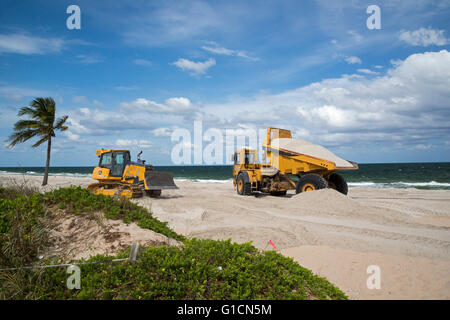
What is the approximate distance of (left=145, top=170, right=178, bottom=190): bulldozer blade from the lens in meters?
13.1

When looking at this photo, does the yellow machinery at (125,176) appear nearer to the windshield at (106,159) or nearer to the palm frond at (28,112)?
the windshield at (106,159)

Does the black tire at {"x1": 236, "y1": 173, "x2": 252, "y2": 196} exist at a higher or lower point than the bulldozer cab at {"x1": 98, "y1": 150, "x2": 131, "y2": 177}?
lower

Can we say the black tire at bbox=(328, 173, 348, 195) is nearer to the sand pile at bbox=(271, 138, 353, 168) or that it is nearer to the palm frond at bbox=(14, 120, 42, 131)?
the sand pile at bbox=(271, 138, 353, 168)

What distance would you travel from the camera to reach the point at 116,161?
13.9 m

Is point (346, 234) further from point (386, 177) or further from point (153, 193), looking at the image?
point (386, 177)

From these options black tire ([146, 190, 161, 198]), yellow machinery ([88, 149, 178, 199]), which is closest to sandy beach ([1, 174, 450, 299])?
black tire ([146, 190, 161, 198])

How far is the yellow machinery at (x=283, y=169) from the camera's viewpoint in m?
13.4

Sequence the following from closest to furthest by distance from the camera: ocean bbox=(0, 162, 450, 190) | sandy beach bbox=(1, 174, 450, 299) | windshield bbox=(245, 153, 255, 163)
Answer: sandy beach bbox=(1, 174, 450, 299) → windshield bbox=(245, 153, 255, 163) → ocean bbox=(0, 162, 450, 190)

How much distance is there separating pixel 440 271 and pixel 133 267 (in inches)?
216

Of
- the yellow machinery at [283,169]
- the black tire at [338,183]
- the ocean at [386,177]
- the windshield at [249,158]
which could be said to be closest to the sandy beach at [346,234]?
the yellow machinery at [283,169]

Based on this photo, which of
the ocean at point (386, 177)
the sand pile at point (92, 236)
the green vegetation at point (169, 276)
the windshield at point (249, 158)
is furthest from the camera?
the ocean at point (386, 177)
